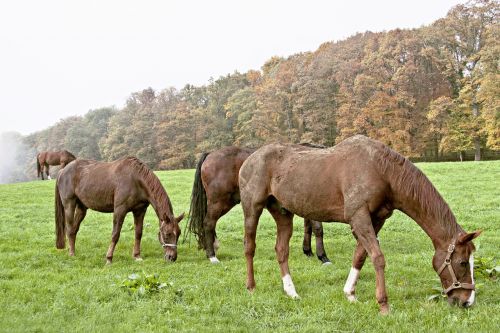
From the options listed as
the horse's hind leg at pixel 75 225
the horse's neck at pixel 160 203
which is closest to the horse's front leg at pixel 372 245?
the horse's neck at pixel 160 203

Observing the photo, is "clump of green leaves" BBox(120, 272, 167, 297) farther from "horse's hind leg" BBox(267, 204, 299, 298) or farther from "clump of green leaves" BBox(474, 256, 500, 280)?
"clump of green leaves" BBox(474, 256, 500, 280)

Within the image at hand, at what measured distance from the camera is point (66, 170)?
10.2 metres

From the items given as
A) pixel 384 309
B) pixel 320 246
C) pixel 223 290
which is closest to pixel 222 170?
pixel 320 246

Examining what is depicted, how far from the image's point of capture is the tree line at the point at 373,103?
37.3 metres

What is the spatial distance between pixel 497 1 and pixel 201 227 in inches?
1586

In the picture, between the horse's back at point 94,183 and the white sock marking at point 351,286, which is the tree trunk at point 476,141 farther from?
the white sock marking at point 351,286

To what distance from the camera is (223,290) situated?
633 centimetres

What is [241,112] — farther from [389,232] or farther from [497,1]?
[389,232]

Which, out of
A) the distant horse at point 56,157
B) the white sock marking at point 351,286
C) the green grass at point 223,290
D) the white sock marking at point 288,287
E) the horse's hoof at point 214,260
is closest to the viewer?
the green grass at point 223,290

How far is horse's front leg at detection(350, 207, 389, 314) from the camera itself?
5.12 m

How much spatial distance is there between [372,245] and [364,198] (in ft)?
1.84

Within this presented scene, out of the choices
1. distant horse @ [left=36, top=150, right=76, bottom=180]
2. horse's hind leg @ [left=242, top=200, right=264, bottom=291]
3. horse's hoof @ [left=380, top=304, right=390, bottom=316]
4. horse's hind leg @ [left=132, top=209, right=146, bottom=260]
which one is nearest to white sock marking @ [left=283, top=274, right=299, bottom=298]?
horse's hind leg @ [left=242, top=200, right=264, bottom=291]

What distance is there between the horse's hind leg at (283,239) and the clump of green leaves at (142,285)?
5.44 ft

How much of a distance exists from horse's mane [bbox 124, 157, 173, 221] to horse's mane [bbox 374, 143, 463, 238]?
4729 millimetres
